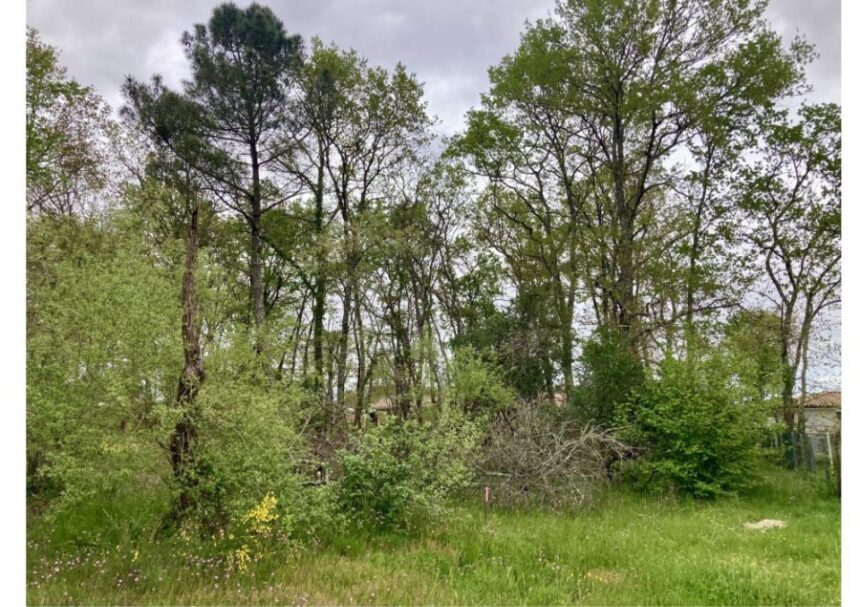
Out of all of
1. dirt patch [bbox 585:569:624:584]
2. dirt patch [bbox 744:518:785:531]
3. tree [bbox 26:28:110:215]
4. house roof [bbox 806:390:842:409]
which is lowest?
dirt patch [bbox 744:518:785:531]

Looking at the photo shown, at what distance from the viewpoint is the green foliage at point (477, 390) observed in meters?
13.1

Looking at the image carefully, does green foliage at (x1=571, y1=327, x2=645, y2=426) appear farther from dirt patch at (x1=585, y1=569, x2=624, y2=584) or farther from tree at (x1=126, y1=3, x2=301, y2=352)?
tree at (x1=126, y1=3, x2=301, y2=352)

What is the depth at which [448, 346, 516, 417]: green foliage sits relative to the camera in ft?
43.1

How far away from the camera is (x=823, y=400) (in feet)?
50.7

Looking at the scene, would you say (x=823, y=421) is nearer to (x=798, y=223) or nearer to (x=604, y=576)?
(x=798, y=223)

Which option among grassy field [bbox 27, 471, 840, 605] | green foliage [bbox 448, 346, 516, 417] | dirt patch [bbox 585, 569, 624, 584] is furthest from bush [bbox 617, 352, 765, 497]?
dirt patch [bbox 585, 569, 624, 584]

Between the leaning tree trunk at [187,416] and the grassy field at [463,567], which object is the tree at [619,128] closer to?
the grassy field at [463,567]

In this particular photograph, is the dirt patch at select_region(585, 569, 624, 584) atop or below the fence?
atop

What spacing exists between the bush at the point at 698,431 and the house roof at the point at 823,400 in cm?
535

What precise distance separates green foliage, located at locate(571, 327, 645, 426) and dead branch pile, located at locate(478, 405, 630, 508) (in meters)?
1.54

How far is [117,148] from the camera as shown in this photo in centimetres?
1523

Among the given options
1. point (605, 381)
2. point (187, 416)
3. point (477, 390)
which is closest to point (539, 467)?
point (605, 381)

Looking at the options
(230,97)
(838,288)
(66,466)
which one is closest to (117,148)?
(230,97)
